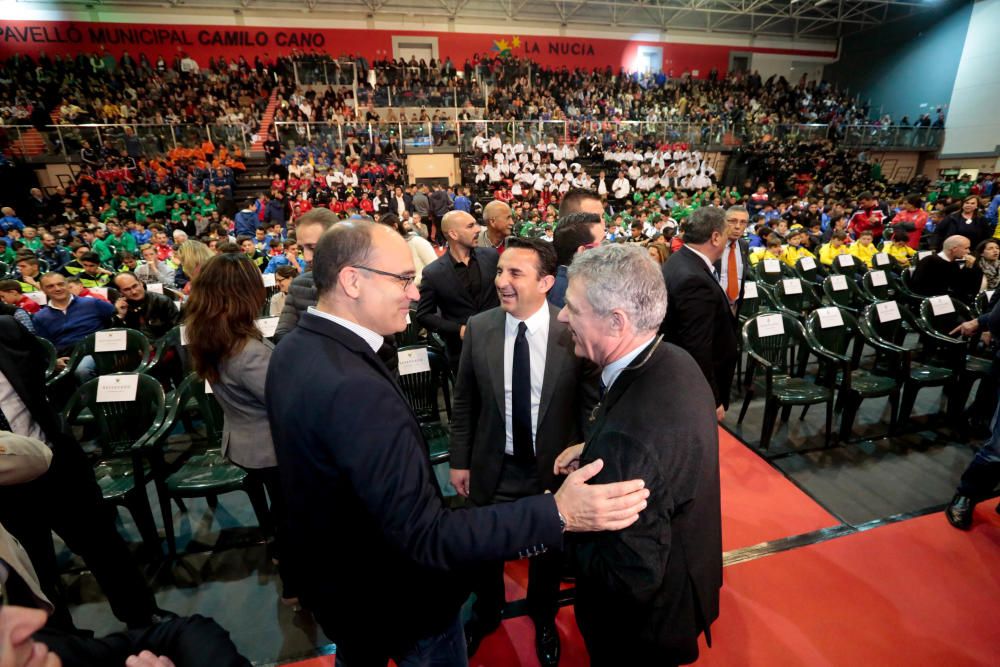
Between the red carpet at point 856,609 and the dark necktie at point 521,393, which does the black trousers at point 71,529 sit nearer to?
the red carpet at point 856,609

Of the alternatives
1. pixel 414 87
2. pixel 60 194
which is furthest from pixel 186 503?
pixel 414 87

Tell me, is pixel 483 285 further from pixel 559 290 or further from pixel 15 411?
pixel 15 411

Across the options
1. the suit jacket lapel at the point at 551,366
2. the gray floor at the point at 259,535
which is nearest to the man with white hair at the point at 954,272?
the gray floor at the point at 259,535

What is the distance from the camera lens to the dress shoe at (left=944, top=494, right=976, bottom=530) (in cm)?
271

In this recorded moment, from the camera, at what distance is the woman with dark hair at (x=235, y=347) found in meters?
2.01

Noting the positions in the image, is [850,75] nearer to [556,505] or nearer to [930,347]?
[930,347]

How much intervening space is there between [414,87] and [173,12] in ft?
30.3

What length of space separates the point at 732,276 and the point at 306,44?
21.1 m

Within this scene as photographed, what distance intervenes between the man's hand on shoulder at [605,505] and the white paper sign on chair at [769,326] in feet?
10.9

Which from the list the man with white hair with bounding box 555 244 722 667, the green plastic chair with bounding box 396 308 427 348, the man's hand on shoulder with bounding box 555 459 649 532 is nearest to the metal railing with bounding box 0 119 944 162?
the green plastic chair with bounding box 396 308 427 348

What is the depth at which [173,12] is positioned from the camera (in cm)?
1706

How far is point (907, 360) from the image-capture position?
143 inches

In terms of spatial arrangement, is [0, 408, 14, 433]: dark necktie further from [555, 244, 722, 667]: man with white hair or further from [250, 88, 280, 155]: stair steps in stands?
[250, 88, 280, 155]: stair steps in stands

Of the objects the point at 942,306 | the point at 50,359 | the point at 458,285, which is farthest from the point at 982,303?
the point at 50,359
